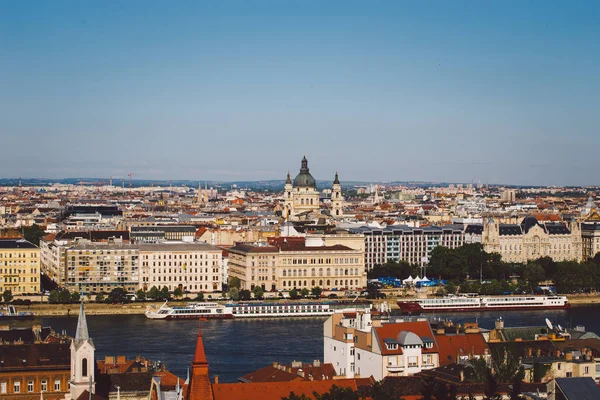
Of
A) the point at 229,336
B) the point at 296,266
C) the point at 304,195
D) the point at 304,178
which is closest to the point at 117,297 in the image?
the point at 296,266

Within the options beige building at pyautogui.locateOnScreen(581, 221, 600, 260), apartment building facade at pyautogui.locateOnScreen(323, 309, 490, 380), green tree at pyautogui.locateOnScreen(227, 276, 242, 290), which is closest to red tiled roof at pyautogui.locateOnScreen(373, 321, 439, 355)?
apartment building facade at pyautogui.locateOnScreen(323, 309, 490, 380)

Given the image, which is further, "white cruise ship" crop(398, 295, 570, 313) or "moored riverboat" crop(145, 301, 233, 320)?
"white cruise ship" crop(398, 295, 570, 313)

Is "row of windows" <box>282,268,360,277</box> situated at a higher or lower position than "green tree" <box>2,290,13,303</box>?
higher

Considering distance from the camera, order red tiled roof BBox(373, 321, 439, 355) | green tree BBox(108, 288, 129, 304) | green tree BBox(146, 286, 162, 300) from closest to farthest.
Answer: red tiled roof BBox(373, 321, 439, 355)
green tree BBox(108, 288, 129, 304)
green tree BBox(146, 286, 162, 300)

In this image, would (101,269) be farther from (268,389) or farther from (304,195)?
(268,389)

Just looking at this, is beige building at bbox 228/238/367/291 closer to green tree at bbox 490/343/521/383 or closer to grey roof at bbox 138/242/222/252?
grey roof at bbox 138/242/222/252

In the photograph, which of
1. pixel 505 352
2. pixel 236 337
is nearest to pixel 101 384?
pixel 505 352

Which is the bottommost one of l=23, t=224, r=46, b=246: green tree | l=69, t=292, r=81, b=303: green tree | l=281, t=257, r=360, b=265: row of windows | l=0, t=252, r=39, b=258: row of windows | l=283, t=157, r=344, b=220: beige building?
l=69, t=292, r=81, b=303: green tree
